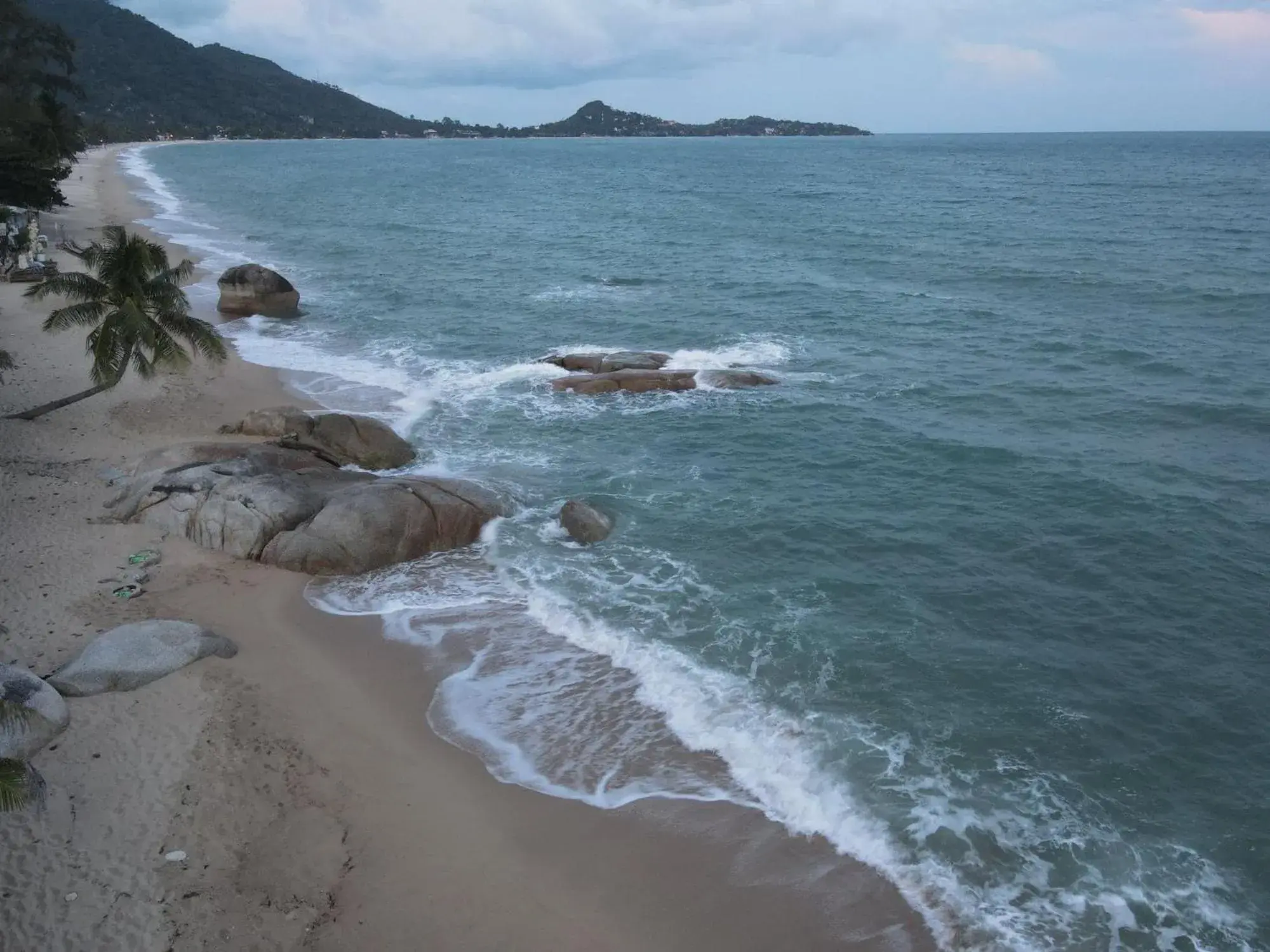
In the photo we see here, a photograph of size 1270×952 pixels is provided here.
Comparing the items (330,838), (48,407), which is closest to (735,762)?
(330,838)

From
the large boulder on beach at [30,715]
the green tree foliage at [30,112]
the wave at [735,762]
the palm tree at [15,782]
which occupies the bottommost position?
the wave at [735,762]

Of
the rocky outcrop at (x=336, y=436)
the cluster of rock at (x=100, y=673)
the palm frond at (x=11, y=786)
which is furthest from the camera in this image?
the rocky outcrop at (x=336, y=436)

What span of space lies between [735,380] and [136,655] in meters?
22.1

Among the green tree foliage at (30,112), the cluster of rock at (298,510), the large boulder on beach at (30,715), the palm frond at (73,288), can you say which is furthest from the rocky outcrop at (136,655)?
the green tree foliage at (30,112)

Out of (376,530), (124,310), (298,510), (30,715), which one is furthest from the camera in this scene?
(124,310)

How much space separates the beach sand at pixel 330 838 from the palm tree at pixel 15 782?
1.21ft

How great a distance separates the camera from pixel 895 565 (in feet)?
66.2

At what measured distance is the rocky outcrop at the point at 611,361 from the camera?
33688 mm

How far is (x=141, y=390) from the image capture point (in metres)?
30.0

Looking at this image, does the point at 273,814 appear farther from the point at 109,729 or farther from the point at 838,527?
the point at 838,527

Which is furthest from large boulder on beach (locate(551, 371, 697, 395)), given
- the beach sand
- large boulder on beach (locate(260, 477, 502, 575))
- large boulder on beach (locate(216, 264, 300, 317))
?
large boulder on beach (locate(216, 264, 300, 317))

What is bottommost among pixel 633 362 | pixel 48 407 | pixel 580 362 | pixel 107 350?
pixel 580 362

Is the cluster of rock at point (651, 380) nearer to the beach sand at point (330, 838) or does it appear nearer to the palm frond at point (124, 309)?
the palm frond at point (124, 309)

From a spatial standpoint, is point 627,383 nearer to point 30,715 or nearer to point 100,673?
point 100,673
